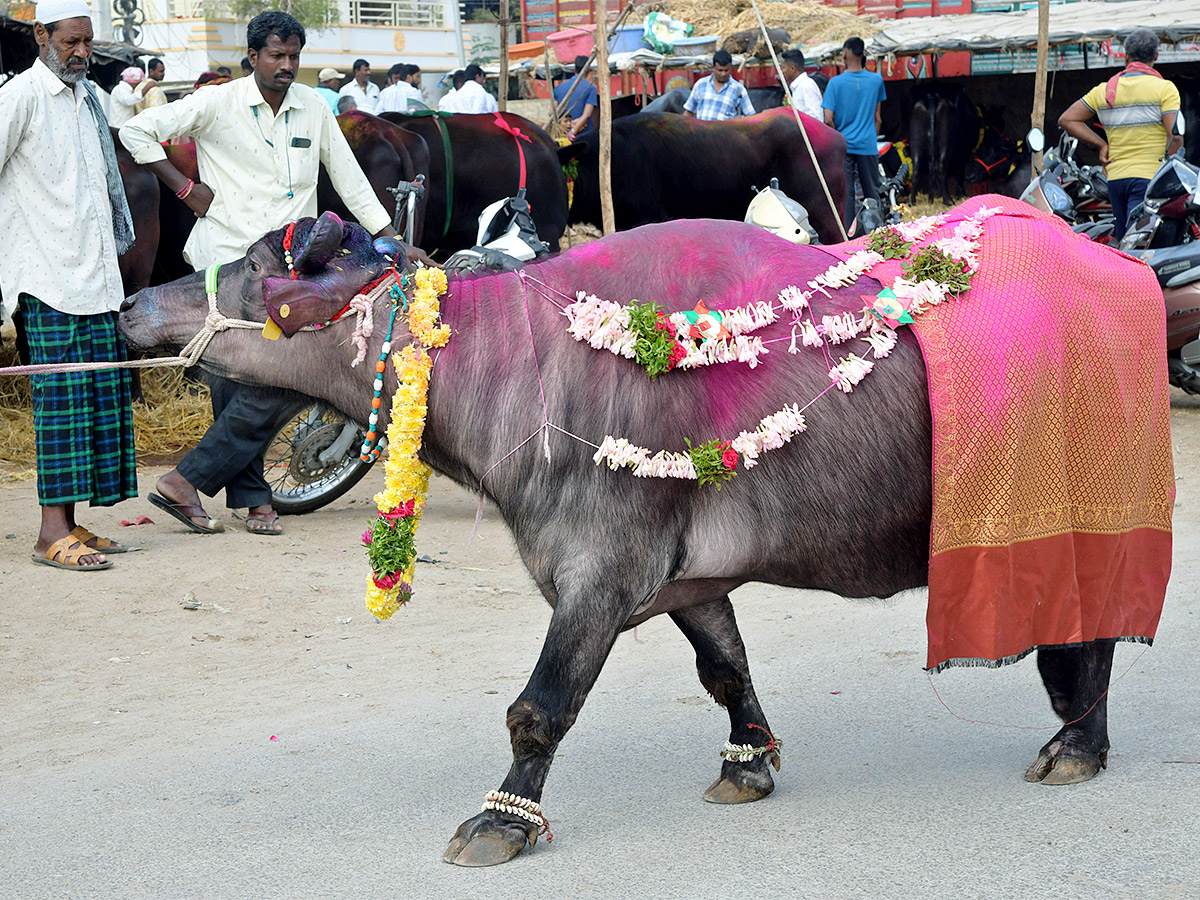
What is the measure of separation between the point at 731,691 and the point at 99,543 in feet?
10.4

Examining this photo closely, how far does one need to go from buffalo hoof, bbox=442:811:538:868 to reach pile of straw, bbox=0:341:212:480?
196 inches

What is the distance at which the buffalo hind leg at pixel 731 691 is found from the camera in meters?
3.33

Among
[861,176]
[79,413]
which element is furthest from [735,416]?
[861,176]

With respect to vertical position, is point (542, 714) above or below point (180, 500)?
above

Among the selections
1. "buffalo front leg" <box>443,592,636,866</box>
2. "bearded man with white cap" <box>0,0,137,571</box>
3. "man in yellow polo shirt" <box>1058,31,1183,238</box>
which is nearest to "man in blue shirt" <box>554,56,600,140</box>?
"man in yellow polo shirt" <box>1058,31,1183,238</box>

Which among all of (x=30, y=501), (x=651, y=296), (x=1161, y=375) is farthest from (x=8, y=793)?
(x=30, y=501)

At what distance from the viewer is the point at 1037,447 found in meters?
3.10

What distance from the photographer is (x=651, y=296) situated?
3055 mm

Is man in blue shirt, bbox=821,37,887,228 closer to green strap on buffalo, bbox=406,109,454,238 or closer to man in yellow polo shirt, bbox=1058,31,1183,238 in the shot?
man in yellow polo shirt, bbox=1058,31,1183,238

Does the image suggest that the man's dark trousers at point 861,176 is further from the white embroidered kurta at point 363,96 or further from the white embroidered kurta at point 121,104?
the white embroidered kurta at point 121,104

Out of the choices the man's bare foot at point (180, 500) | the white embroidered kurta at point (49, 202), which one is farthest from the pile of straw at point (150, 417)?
the white embroidered kurta at point (49, 202)

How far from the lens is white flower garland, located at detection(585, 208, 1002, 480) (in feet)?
9.57

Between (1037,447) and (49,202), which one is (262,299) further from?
(49,202)

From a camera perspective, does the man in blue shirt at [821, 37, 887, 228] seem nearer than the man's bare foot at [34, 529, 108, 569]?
No
